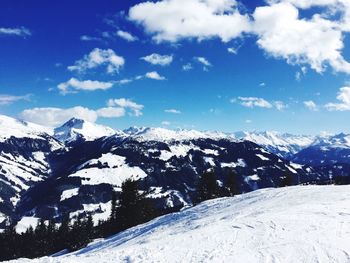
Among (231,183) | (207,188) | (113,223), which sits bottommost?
(113,223)

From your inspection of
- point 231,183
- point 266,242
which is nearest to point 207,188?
point 231,183

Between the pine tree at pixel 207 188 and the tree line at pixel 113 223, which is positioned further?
the pine tree at pixel 207 188

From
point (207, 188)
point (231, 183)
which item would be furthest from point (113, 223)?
point (231, 183)

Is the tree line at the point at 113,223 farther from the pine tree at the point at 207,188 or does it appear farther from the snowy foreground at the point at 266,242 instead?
the snowy foreground at the point at 266,242

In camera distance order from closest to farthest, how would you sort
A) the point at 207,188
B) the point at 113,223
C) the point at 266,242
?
the point at 266,242, the point at 113,223, the point at 207,188

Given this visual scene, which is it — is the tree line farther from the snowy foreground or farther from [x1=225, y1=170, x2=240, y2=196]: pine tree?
the snowy foreground

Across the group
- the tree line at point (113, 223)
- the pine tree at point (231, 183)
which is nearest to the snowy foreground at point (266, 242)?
the tree line at point (113, 223)

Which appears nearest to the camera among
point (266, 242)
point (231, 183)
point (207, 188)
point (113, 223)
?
point (266, 242)

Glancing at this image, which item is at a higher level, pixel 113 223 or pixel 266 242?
pixel 266 242

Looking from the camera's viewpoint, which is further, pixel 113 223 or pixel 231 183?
pixel 231 183

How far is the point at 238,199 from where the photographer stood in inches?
2014

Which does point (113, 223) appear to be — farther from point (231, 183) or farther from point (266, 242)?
point (266, 242)

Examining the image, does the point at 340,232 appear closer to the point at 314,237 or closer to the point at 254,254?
the point at 314,237

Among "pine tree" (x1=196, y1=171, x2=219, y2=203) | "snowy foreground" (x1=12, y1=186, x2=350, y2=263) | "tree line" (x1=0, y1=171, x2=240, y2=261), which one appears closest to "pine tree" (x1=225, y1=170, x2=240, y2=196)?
A: "tree line" (x1=0, y1=171, x2=240, y2=261)
